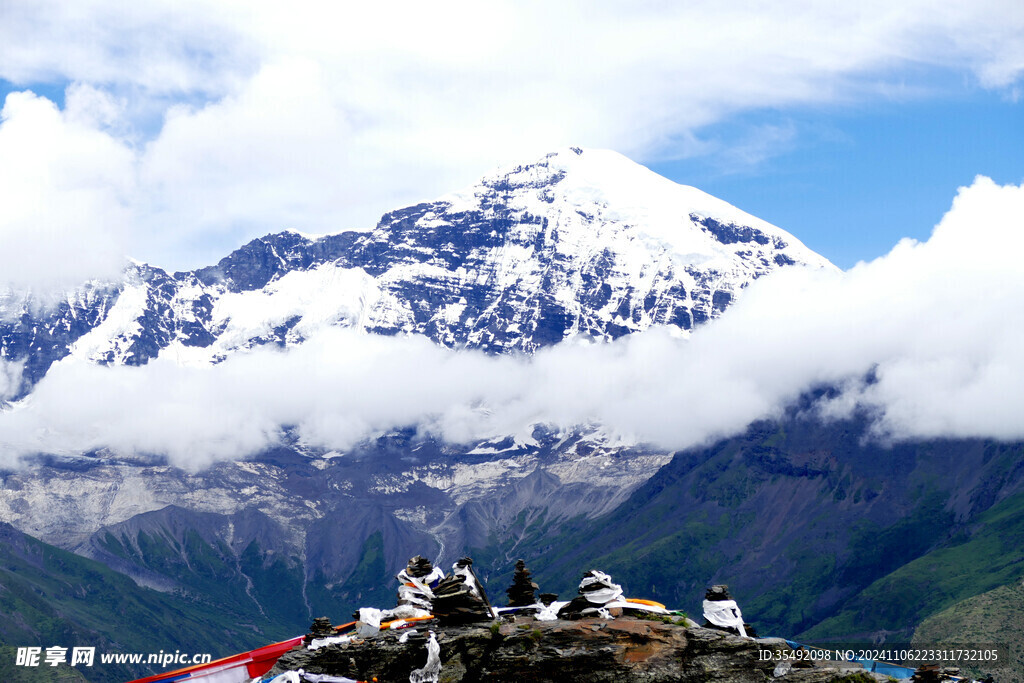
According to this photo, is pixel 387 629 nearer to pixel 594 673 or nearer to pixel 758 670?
pixel 594 673

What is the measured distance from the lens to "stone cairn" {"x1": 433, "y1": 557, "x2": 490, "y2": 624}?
192 feet

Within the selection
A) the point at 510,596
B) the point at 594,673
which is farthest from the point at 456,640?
the point at 510,596

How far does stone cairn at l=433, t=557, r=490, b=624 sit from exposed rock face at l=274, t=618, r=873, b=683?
5.80 feet

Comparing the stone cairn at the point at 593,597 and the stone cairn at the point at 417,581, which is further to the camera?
the stone cairn at the point at 417,581

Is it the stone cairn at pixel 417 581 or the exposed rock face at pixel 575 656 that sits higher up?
the stone cairn at pixel 417 581

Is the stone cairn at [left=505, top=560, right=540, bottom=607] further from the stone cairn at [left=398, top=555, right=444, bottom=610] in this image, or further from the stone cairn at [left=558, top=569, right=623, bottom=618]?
the stone cairn at [left=558, top=569, right=623, bottom=618]

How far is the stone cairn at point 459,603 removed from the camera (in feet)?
192

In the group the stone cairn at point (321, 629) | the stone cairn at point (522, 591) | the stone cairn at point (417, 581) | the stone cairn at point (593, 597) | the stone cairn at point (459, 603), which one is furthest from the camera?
the stone cairn at point (522, 591)

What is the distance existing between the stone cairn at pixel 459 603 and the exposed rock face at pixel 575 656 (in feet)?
5.80

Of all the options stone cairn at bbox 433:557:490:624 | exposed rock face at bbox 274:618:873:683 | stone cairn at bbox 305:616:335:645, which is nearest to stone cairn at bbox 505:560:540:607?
stone cairn at bbox 433:557:490:624

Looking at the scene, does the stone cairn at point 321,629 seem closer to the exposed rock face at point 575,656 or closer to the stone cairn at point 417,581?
the stone cairn at point 417,581

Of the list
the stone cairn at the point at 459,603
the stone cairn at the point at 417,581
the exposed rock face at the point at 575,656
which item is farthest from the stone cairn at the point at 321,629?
the stone cairn at the point at 459,603

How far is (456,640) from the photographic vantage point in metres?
Result: 55.8

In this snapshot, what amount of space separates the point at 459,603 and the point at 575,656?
7579 millimetres
